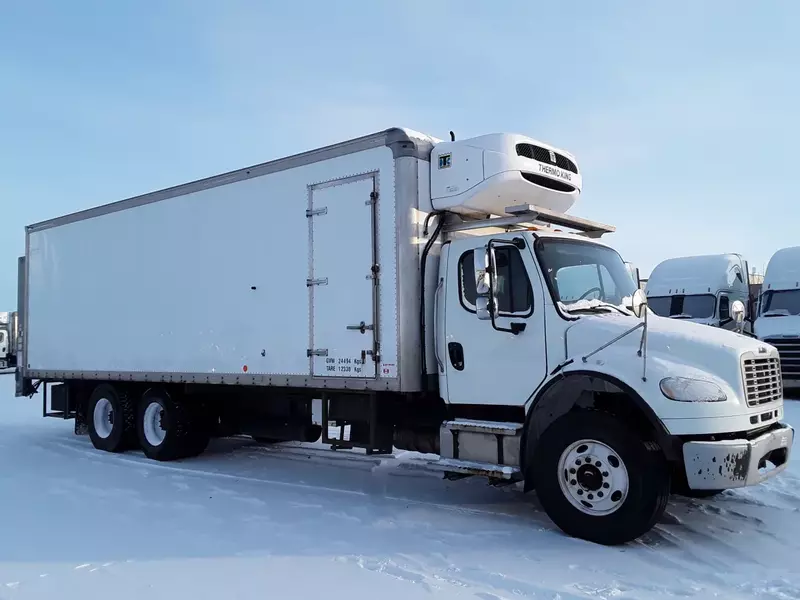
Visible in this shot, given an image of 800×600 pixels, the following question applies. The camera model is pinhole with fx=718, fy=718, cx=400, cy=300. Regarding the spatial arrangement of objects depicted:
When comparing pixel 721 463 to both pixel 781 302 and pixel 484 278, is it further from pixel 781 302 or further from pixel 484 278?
pixel 781 302

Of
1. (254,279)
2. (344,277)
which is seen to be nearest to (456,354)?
(344,277)

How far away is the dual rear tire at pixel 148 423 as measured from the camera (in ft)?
32.2

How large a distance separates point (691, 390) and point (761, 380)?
88 centimetres

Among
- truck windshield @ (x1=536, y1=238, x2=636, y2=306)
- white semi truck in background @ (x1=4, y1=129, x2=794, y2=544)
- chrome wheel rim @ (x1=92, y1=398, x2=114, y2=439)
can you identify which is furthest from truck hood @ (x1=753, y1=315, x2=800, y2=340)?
chrome wheel rim @ (x1=92, y1=398, x2=114, y2=439)

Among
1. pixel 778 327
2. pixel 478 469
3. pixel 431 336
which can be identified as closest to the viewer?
pixel 478 469

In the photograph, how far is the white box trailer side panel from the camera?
756 cm

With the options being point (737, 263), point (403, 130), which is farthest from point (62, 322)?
point (737, 263)

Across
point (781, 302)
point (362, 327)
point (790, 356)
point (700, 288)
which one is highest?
point (700, 288)

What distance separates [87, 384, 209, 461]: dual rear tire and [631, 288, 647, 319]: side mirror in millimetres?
6065

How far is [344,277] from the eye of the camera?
769cm

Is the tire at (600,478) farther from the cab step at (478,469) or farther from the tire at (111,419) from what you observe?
the tire at (111,419)

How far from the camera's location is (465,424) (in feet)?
22.4

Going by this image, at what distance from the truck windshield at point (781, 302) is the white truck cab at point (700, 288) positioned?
0.63 m

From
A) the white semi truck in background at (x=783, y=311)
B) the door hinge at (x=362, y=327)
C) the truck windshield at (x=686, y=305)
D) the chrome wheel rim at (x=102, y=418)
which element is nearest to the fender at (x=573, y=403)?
the door hinge at (x=362, y=327)
